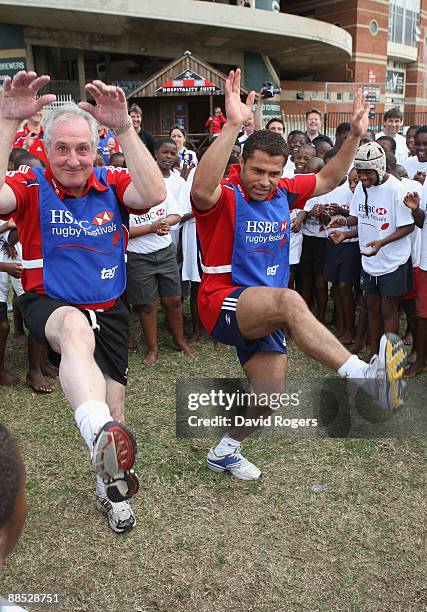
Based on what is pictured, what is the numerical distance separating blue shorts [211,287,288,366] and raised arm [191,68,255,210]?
0.62 m

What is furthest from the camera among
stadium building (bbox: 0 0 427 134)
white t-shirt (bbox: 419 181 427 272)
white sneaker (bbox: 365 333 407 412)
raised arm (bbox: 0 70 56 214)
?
stadium building (bbox: 0 0 427 134)

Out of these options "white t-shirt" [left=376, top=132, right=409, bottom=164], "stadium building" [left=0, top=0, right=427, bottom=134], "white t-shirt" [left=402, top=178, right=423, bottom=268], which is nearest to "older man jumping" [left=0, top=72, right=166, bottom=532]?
"white t-shirt" [left=402, top=178, right=423, bottom=268]

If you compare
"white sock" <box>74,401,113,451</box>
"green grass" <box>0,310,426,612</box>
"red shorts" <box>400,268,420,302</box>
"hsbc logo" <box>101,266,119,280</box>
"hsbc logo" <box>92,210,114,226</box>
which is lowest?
"green grass" <box>0,310,426,612</box>

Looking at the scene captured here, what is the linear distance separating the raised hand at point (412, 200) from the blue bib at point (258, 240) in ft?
5.85

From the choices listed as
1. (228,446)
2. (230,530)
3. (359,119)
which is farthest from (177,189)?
(230,530)

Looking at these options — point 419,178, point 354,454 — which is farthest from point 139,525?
point 419,178

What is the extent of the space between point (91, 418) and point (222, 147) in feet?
5.05

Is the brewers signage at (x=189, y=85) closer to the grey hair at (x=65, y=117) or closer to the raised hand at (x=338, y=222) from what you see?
the raised hand at (x=338, y=222)

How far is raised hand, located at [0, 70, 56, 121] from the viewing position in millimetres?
2635

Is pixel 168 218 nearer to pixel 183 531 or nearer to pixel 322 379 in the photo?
pixel 322 379

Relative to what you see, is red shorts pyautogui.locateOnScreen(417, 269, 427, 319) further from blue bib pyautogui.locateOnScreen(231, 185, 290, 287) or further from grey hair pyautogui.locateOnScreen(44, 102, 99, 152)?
grey hair pyautogui.locateOnScreen(44, 102, 99, 152)

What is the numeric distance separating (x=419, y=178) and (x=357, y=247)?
1.12 m

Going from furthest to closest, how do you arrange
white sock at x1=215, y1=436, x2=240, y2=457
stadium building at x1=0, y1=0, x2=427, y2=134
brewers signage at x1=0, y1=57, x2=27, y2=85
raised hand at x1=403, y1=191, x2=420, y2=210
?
brewers signage at x1=0, y1=57, x2=27, y2=85
stadium building at x1=0, y1=0, x2=427, y2=134
raised hand at x1=403, y1=191, x2=420, y2=210
white sock at x1=215, y1=436, x2=240, y2=457

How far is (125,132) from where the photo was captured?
110 inches
